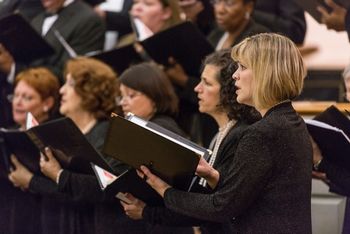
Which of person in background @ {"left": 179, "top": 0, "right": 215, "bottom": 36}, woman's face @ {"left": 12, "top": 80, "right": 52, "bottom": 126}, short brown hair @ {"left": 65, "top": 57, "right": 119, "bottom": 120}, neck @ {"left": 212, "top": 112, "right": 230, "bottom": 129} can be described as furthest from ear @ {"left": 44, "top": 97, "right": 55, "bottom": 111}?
neck @ {"left": 212, "top": 112, "right": 230, "bottom": 129}

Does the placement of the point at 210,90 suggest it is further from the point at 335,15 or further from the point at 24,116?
the point at 24,116

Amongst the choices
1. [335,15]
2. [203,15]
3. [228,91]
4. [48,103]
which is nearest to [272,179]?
[228,91]

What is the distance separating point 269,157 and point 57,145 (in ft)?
4.99

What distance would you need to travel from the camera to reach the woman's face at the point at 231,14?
5238mm

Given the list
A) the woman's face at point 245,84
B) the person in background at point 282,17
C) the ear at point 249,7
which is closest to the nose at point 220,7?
the ear at point 249,7

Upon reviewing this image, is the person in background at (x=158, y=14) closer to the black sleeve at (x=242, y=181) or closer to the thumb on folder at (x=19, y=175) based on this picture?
the thumb on folder at (x=19, y=175)

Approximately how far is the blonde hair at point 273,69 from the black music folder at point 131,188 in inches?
28.8

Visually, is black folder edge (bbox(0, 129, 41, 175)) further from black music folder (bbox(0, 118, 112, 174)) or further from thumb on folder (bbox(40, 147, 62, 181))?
thumb on folder (bbox(40, 147, 62, 181))

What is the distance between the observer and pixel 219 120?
150 inches

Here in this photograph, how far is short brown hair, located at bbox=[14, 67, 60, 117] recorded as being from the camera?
514 centimetres

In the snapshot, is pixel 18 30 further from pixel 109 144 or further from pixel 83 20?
pixel 109 144

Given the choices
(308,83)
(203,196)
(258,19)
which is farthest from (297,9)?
(203,196)

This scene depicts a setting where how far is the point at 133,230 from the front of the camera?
4141 mm

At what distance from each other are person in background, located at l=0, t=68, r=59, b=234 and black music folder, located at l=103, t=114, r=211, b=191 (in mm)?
1494
